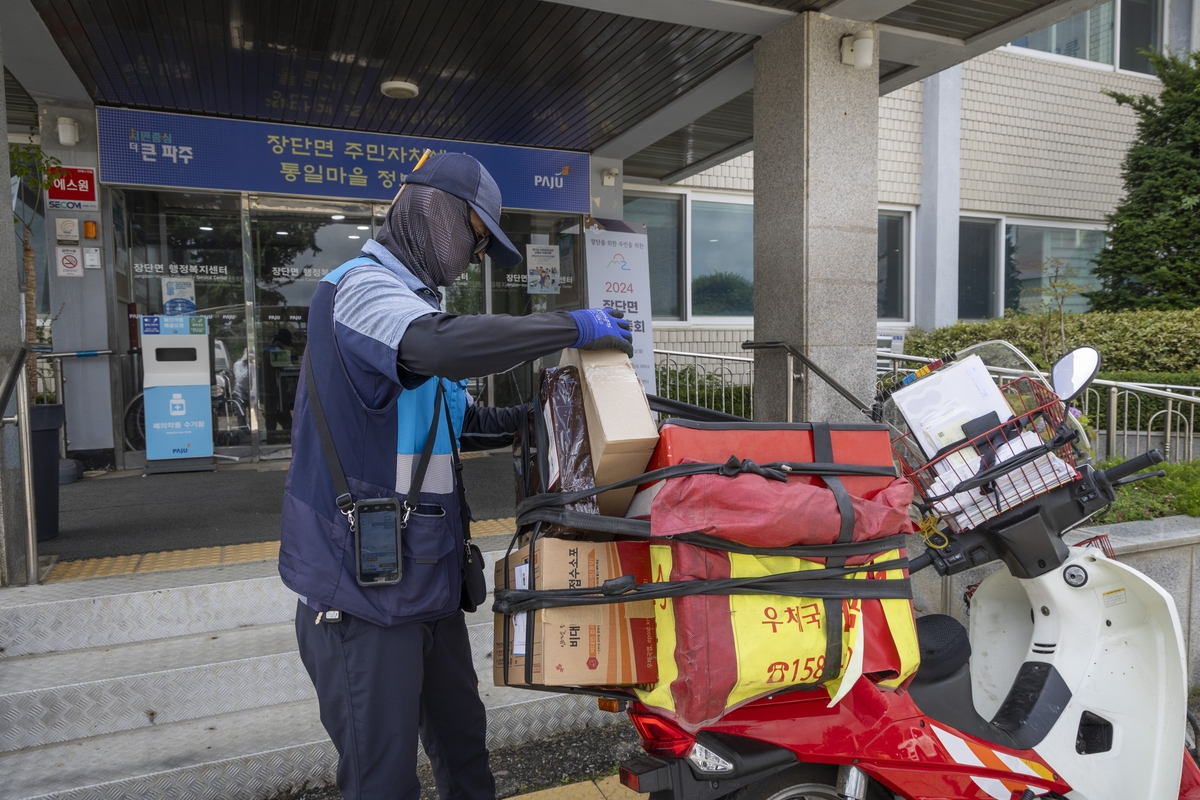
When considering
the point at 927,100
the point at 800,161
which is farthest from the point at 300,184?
the point at 927,100

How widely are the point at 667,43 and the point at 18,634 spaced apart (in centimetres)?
534

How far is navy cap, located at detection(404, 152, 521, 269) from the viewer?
6.33ft

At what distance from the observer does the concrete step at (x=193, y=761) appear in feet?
9.02

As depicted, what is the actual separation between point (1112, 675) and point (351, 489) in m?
2.31

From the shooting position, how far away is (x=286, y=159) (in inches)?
296

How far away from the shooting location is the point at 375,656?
1831mm

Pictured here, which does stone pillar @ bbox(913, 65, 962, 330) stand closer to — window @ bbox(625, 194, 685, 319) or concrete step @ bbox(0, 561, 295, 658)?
window @ bbox(625, 194, 685, 319)

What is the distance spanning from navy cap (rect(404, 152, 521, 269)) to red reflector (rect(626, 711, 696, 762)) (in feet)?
3.93

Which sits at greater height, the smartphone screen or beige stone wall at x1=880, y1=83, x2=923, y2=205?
beige stone wall at x1=880, y1=83, x2=923, y2=205

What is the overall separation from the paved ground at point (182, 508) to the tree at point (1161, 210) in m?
10.8

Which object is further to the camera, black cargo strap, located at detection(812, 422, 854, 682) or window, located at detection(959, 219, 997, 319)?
window, located at detection(959, 219, 997, 319)

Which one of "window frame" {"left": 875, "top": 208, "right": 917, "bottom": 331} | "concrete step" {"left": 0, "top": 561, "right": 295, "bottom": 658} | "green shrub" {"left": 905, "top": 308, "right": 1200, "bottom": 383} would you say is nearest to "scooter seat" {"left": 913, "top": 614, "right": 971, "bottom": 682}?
"concrete step" {"left": 0, "top": 561, "right": 295, "bottom": 658}

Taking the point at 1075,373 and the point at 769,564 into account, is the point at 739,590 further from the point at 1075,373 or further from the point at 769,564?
the point at 1075,373

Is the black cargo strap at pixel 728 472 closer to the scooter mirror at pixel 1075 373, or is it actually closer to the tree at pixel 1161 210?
the scooter mirror at pixel 1075 373
